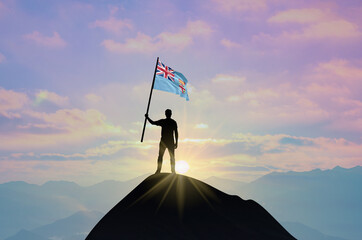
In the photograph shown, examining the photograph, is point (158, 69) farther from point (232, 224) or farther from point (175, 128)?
point (232, 224)

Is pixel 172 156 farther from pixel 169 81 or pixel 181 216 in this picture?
pixel 169 81

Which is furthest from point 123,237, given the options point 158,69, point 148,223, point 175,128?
point 158,69

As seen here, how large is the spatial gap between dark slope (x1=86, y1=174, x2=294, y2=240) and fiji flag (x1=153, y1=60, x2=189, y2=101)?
5.19m

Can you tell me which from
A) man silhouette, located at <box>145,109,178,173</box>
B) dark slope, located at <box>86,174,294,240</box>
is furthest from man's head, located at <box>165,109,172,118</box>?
dark slope, located at <box>86,174,294,240</box>

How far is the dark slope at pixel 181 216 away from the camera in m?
16.9

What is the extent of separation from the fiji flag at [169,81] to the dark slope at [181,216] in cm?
519

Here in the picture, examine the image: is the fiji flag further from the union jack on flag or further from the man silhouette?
the man silhouette

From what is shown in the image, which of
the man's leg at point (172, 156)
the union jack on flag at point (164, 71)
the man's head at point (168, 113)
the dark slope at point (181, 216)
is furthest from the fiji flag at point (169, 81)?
the dark slope at point (181, 216)

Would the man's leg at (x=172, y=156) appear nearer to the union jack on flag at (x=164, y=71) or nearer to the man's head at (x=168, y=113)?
the man's head at (x=168, y=113)

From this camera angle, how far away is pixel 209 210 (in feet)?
61.6

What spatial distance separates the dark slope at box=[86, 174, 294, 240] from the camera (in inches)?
664

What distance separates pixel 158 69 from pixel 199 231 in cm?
982

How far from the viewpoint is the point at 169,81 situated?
21.8m

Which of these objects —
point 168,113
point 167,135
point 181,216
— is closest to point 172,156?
point 167,135
